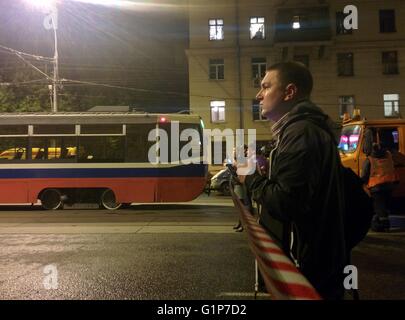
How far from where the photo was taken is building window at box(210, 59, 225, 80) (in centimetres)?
3434

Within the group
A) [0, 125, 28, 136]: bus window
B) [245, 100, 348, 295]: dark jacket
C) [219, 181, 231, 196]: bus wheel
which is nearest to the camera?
[245, 100, 348, 295]: dark jacket

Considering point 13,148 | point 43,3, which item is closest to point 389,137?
point 13,148

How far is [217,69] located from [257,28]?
4341mm

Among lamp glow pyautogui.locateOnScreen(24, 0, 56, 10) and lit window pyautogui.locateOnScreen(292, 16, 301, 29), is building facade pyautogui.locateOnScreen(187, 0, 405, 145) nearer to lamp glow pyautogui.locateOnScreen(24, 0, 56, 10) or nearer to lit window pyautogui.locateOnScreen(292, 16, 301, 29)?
lit window pyautogui.locateOnScreen(292, 16, 301, 29)

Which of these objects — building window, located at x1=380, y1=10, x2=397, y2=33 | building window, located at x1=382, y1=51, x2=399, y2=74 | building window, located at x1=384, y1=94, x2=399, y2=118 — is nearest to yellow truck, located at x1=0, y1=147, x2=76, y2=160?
building window, located at x1=384, y1=94, x2=399, y2=118

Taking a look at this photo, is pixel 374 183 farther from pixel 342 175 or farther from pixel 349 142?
pixel 342 175

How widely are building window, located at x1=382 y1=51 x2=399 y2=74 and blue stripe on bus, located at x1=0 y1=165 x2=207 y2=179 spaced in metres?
24.2

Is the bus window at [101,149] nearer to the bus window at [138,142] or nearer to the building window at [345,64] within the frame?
the bus window at [138,142]

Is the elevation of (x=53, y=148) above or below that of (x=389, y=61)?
below

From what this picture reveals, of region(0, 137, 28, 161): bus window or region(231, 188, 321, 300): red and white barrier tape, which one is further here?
region(0, 137, 28, 161): bus window

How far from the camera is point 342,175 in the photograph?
2.14m

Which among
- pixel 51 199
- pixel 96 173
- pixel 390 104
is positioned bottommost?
pixel 51 199

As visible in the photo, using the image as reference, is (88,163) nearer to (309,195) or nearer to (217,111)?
(309,195)

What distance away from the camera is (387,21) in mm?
33625
